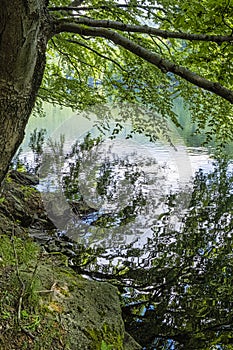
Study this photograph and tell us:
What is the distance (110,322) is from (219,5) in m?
2.10

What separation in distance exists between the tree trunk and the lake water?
2271 mm

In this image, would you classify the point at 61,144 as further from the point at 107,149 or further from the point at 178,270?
the point at 178,270

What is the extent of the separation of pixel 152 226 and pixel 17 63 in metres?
4.58

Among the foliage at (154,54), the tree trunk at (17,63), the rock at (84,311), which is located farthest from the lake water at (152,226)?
the tree trunk at (17,63)

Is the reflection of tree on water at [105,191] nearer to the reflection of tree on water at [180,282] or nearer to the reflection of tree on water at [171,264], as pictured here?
the reflection of tree on water at [171,264]

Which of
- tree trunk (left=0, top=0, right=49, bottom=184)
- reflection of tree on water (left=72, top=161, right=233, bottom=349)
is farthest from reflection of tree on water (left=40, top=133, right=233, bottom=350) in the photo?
tree trunk (left=0, top=0, right=49, bottom=184)

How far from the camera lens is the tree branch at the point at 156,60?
1.64 metres

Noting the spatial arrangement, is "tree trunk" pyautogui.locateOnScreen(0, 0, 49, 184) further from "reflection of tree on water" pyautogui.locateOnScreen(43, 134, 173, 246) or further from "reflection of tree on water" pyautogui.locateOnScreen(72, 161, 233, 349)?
"reflection of tree on water" pyautogui.locateOnScreen(43, 134, 173, 246)

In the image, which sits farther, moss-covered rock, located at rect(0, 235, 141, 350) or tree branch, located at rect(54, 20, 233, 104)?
moss-covered rock, located at rect(0, 235, 141, 350)

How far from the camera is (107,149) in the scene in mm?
9688

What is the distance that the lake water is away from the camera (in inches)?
135

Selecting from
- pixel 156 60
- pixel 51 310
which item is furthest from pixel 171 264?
pixel 156 60

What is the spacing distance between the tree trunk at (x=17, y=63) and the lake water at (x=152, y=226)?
2271 millimetres

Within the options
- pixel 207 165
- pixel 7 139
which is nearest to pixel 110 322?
pixel 7 139
